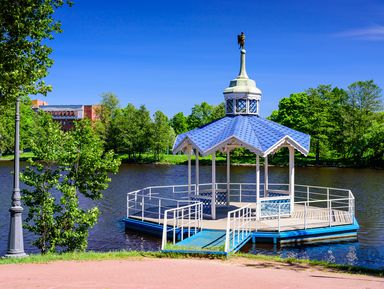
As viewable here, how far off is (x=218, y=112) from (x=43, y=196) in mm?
73537

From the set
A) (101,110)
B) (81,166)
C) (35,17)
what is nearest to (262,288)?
(81,166)

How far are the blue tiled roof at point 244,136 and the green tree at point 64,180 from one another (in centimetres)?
587

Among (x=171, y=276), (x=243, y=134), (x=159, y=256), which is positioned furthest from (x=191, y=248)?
(x=243, y=134)

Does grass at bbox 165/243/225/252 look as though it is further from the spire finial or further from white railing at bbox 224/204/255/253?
the spire finial

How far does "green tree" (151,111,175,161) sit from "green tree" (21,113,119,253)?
70.6m

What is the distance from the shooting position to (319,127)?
79125mm

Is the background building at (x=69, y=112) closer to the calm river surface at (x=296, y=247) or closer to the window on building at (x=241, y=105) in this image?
the calm river surface at (x=296, y=247)

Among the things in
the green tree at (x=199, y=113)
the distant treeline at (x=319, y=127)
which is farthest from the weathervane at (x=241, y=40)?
the green tree at (x=199, y=113)

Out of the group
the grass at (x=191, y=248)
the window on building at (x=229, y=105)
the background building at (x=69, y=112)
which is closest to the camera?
the grass at (x=191, y=248)

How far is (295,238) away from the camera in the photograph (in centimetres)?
2119

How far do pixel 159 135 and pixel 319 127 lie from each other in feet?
93.3

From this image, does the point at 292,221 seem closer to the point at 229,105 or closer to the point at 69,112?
the point at 229,105

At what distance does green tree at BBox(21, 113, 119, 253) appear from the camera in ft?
58.7

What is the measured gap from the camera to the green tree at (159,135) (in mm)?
90188
